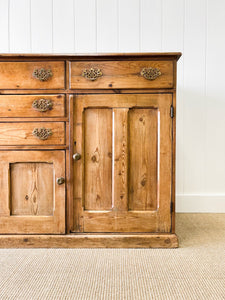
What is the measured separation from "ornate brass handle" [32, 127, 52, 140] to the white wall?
0.93 metres

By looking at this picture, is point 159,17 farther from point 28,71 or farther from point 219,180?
point 219,180

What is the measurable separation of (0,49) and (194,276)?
6.69 feet

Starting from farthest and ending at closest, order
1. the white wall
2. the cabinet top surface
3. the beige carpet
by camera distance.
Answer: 1. the white wall
2. the cabinet top surface
3. the beige carpet

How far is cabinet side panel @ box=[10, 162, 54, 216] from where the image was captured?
1.33m

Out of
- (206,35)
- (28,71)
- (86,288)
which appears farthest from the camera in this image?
(206,35)

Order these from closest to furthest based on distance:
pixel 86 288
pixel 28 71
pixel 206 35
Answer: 1. pixel 86 288
2. pixel 28 71
3. pixel 206 35

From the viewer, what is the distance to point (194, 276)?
106 cm

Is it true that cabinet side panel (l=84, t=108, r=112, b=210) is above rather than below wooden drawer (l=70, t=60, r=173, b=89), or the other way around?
below

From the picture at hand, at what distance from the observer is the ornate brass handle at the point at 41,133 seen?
1308mm

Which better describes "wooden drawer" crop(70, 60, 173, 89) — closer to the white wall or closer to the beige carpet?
the white wall

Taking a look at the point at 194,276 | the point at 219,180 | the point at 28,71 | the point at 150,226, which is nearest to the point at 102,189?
the point at 150,226

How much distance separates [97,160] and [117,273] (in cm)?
55

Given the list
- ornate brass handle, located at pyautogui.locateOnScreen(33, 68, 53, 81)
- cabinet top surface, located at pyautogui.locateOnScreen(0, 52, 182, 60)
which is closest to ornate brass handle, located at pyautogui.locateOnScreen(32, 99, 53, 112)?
ornate brass handle, located at pyautogui.locateOnScreen(33, 68, 53, 81)

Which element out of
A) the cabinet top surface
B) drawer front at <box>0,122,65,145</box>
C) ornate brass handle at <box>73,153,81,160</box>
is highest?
the cabinet top surface
